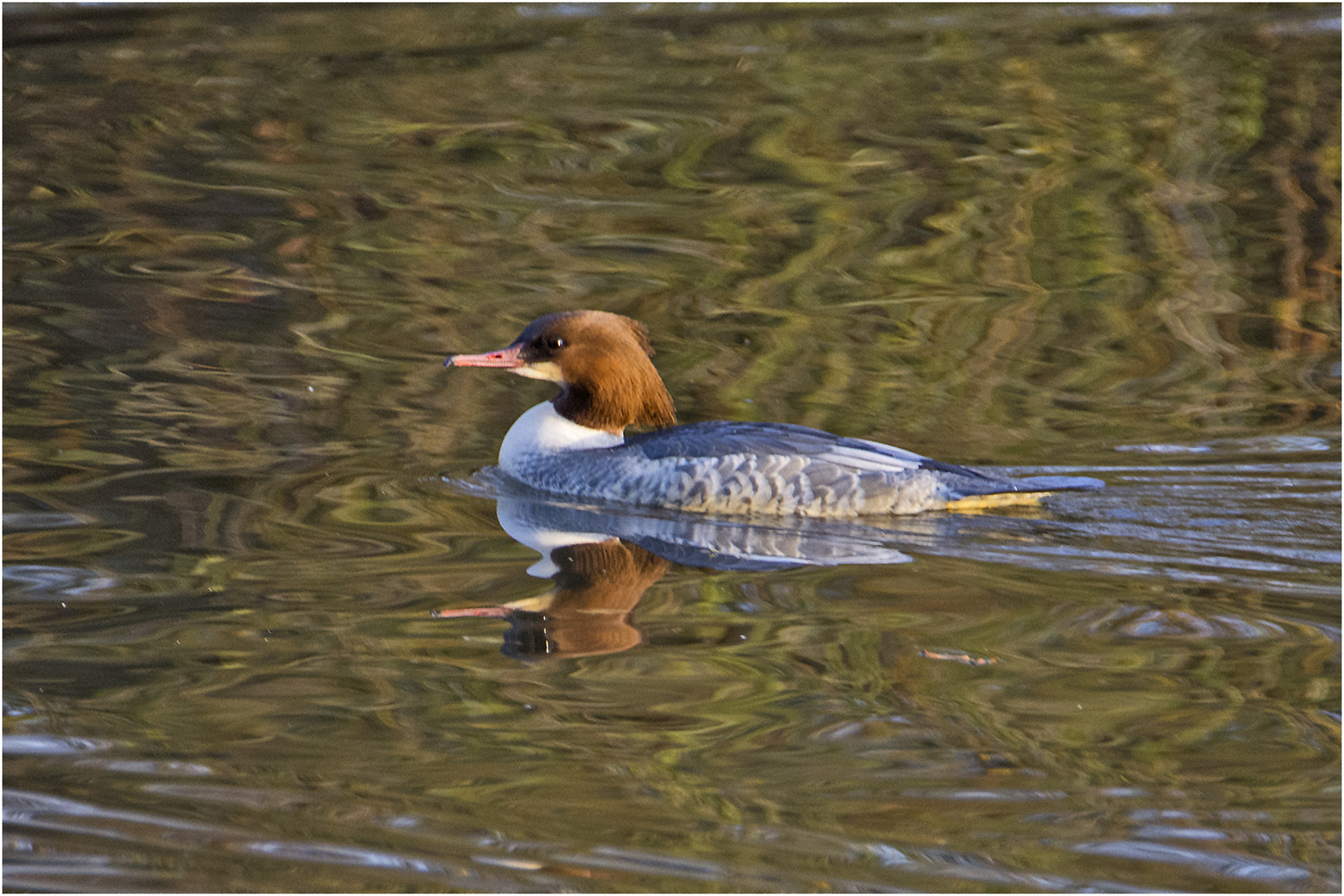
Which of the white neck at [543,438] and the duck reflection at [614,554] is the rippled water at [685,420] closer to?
the duck reflection at [614,554]

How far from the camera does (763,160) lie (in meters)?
12.5

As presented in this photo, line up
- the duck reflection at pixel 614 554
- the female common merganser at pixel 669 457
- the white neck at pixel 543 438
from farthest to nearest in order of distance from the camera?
1. the white neck at pixel 543 438
2. the female common merganser at pixel 669 457
3. the duck reflection at pixel 614 554

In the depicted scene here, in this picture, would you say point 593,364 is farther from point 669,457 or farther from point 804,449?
point 804,449

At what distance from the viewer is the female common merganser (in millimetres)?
6875

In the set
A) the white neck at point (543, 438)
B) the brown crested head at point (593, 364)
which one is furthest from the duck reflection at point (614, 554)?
the brown crested head at point (593, 364)

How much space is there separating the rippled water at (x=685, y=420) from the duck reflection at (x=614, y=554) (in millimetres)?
38

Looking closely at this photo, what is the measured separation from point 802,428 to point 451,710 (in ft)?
8.57

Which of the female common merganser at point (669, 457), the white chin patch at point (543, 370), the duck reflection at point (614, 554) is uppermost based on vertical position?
the white chin patch at point (543, 370)

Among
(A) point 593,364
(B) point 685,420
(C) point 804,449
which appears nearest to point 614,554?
(C) point 804,449

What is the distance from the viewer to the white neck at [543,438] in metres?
7.41

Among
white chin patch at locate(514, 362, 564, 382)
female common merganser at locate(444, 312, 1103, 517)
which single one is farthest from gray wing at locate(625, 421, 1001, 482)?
white chin patch at locate(514, 362, 564, 382)

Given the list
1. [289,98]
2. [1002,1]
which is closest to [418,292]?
[289,98]

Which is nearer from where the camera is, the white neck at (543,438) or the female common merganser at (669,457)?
the female common merganser at (669,457)

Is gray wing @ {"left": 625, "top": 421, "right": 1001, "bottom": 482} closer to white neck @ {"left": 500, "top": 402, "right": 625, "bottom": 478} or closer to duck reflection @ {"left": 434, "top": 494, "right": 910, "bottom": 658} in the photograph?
duck reflection @ {"left": 434, "top": 494, "right": 910, "bottom": 658}
